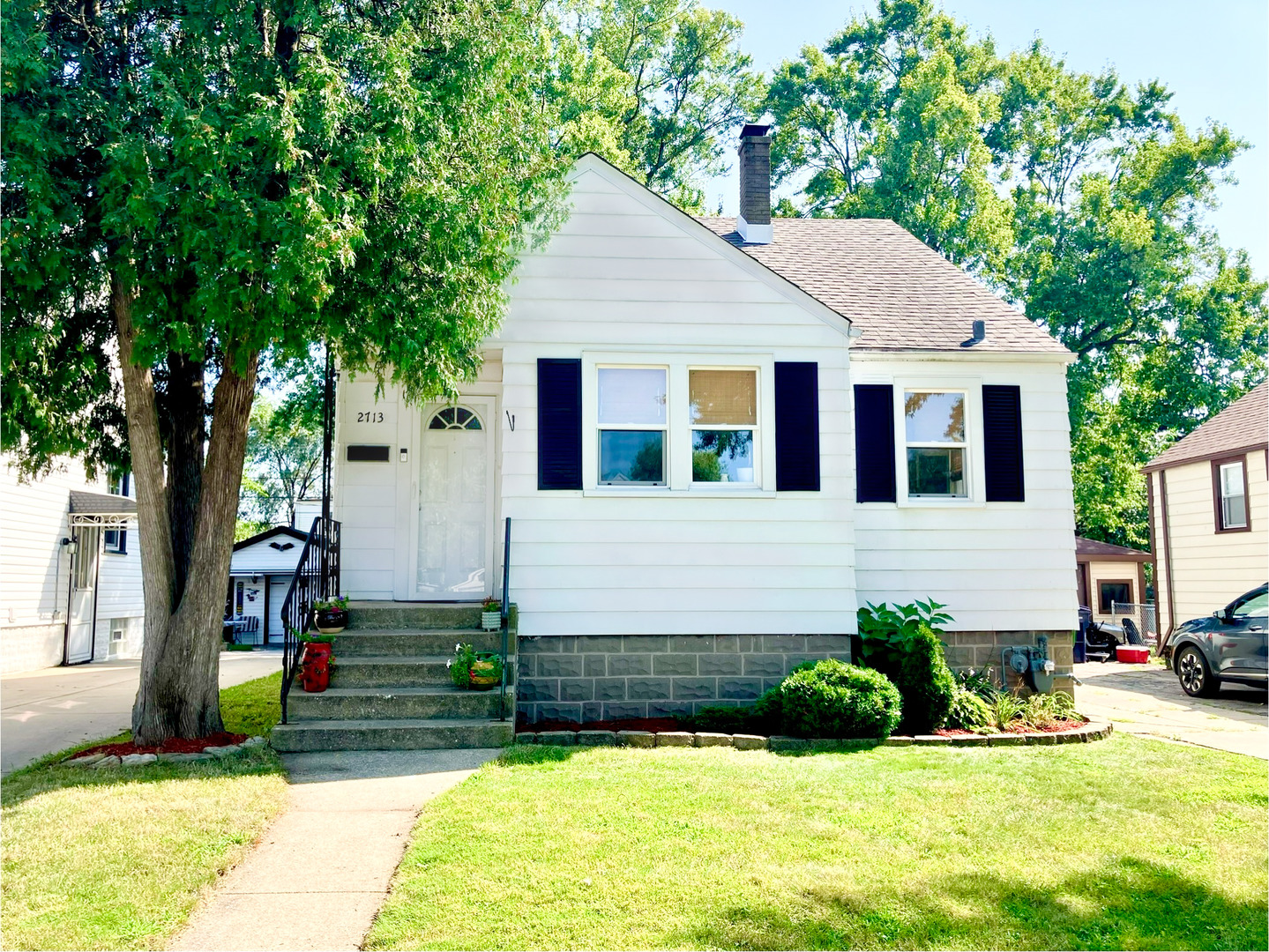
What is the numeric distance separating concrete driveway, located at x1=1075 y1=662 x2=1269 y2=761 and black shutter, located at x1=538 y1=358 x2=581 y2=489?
6.04 m

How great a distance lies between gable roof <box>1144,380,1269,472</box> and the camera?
15.9 meters

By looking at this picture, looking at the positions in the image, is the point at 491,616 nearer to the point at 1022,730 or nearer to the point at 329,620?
the point at 329,620

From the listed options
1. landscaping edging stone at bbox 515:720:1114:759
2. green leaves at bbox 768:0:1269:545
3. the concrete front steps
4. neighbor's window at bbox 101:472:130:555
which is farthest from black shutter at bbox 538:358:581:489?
green leaves at bbox 768:0:1269:545

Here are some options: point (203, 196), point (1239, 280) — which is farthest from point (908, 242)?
point (1239, 280)

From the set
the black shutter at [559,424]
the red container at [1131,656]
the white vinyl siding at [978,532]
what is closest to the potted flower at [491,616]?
the black shutter at [559,424]

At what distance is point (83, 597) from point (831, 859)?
711 inches

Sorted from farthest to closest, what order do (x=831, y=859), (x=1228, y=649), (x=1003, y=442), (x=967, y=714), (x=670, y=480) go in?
(x=1228, y=649), (x=1003, y=442), (x=670, y=480), (x=967, y=714), (x=831, y=859)

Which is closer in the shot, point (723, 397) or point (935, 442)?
point (723, 397)

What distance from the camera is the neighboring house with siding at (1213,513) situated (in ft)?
52.3

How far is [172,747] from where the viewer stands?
23.1ft

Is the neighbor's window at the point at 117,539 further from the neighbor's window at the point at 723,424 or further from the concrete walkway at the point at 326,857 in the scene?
the neighbor's window at the point at 723,424

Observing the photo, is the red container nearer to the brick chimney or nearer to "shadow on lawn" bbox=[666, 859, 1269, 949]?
the brick chimney

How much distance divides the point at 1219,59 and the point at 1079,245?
65.4ft

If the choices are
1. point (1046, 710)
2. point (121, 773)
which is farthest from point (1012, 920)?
point (121, 773)
